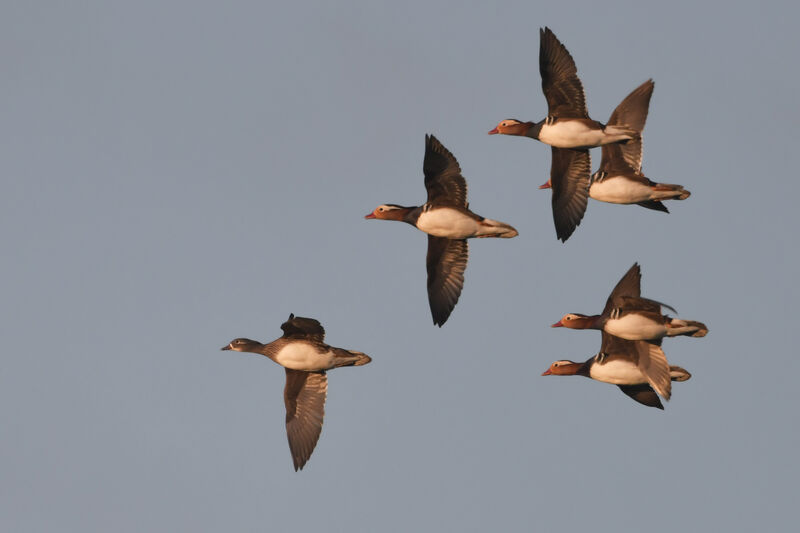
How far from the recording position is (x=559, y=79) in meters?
49.6


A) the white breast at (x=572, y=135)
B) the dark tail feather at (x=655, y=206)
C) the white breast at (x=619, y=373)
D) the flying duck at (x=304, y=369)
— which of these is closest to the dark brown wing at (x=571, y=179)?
the white breast at (x=572, y=135)

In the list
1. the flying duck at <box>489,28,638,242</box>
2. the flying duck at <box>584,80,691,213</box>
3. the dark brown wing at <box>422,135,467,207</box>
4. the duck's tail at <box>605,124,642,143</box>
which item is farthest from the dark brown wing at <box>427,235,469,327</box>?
the duck's tail at <box>605,124,642,143</box>

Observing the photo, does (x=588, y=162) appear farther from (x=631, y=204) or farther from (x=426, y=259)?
(x=426, y=259)

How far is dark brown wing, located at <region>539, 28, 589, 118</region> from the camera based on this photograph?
49438 mm

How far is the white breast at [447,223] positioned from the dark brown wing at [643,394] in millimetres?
5710

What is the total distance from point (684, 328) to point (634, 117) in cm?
597

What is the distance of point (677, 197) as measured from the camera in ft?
167

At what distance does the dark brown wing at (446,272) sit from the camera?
50.6 m

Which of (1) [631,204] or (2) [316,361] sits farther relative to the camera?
(1) [631,204]

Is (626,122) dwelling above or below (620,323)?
above

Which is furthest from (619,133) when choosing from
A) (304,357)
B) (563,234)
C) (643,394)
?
(304,357)

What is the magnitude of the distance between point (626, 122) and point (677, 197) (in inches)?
92.5

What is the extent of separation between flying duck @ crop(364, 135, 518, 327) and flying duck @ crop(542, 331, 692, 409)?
3.58 m

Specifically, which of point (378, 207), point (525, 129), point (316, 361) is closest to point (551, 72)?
point (525, 129)
